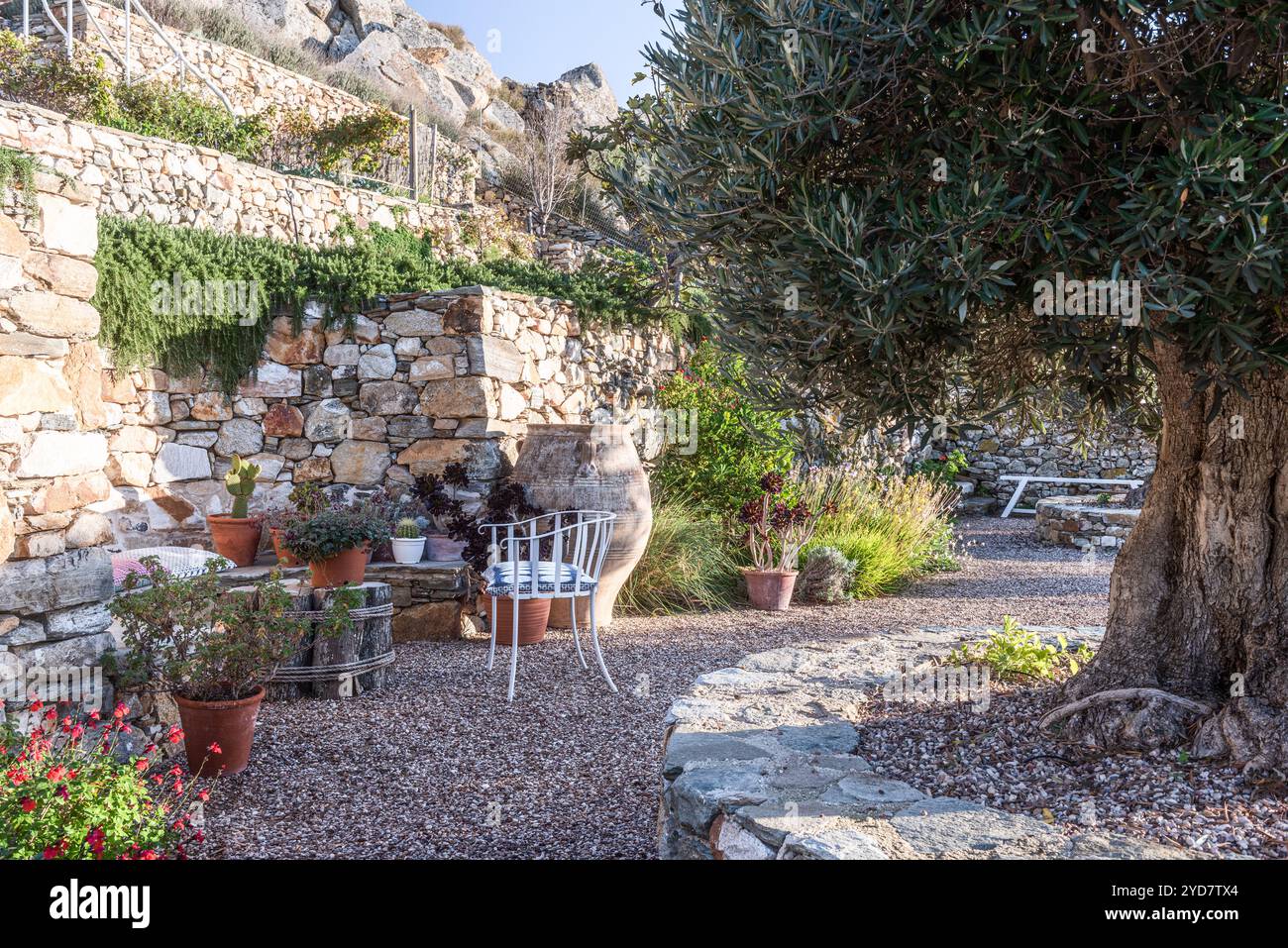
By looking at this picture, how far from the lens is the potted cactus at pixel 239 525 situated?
610cm

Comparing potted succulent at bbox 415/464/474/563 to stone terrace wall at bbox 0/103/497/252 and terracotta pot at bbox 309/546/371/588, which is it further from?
stone terrace wall at bbox 0/103/497/252

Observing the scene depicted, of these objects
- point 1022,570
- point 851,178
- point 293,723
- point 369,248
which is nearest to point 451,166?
point 369,248

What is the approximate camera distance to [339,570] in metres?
5.69

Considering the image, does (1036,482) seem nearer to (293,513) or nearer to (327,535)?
(293,513)

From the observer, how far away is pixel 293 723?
13.7ft

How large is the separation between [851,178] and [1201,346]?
3.16ft

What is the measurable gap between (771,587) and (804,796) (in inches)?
183

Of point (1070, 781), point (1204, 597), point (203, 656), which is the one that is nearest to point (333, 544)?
point (203, 656)

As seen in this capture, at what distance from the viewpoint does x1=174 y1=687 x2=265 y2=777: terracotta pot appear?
344cm

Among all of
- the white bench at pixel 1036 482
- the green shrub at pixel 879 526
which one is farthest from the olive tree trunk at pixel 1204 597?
the white bench at pixel 1036 482

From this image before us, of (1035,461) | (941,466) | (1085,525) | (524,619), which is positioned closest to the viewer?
(524,619)

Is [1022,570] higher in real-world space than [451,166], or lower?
lower

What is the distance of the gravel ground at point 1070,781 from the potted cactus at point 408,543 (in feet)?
12.6
